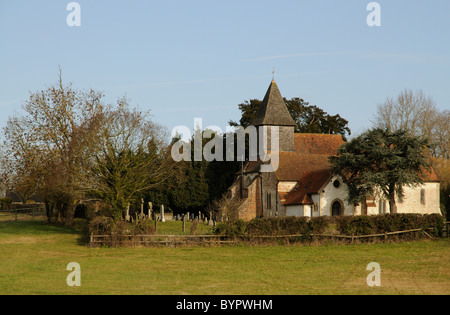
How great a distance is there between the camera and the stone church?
4550 cm

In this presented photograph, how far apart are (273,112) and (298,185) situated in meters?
9.84

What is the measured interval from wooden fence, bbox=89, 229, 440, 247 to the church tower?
84.4 ft

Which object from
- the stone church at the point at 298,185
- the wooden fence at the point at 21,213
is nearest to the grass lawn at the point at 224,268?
the stone church at the point at 298,185

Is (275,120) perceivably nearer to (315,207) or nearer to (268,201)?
(268,201)

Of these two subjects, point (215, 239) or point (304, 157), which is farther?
point (304, 157)

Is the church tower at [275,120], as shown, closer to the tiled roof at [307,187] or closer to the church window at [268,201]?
the church window at [268,201]

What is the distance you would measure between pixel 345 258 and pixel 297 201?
21.6 metres

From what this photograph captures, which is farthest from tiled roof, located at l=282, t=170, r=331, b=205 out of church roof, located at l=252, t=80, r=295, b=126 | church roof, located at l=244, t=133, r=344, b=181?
church roof, located at l=252, t=80, r=295, b=126

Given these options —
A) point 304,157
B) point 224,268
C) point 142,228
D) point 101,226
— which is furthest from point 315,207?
point 224,268

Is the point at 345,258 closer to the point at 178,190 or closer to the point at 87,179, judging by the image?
the point at 87,179

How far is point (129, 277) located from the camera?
64.1 feet

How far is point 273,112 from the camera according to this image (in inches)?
2205
